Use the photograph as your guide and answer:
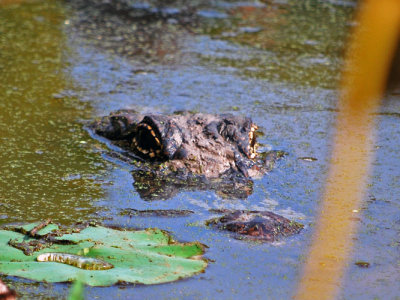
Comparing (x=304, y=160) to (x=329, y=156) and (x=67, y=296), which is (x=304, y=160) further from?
(x=67, y=296)

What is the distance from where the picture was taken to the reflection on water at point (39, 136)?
285cm

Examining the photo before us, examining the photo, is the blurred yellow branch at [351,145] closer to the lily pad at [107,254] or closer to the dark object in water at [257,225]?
the dark object in water at [257,225]

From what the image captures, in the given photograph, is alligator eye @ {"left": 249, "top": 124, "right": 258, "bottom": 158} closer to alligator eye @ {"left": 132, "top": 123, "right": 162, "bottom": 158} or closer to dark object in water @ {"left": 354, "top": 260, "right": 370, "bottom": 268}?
alligator eye @ {"left": 132, "top": 123, "right": 162, "bottom": 158}

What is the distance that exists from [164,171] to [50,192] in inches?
21.3

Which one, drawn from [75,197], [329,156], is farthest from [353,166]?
[75,197]

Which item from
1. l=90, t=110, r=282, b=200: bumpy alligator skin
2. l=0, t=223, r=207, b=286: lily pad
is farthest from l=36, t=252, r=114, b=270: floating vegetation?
l=90, t=110, r=282, b=200: bumpy alligator skin

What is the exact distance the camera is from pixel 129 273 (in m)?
2.09

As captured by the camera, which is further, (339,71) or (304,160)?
(339,71)

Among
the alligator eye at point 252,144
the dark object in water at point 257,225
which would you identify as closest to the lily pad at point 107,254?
the dark object in water at point 257,225

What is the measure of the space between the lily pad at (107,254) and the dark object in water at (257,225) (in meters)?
0.21

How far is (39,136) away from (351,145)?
170 centimetres

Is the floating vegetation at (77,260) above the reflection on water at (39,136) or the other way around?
above

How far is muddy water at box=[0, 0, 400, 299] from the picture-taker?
239 centimetres

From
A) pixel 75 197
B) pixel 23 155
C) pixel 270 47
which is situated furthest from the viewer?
pixel 270 47
